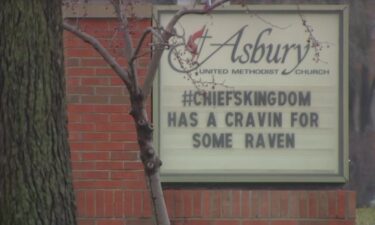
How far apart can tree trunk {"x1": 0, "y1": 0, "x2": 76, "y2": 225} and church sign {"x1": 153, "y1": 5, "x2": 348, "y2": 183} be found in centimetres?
239

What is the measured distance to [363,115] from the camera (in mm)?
16750

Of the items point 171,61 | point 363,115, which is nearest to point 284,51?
point 171,61

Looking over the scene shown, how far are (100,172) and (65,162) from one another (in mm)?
2298

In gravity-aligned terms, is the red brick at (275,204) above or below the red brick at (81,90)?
below

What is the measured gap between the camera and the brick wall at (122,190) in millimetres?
6676

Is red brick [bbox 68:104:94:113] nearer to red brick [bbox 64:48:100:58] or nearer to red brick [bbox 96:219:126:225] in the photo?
red brick [bbox 64:48:100:58]

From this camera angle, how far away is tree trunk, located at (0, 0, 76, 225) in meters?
4.30

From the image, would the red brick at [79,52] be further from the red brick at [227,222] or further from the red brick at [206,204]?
the red brick at [227,222]

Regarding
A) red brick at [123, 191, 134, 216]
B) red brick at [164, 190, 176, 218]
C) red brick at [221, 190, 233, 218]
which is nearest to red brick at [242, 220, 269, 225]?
red brick at [221, 190, 233, 218]

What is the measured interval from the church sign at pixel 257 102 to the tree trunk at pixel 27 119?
2386 mm

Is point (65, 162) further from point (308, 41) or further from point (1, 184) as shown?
point (308, 41)

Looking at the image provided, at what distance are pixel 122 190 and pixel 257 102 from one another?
3.81ft

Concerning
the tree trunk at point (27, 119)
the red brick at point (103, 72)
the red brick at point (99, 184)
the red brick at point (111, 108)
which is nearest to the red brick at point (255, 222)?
the red brick at point (99, 184)

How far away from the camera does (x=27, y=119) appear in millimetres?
4297
